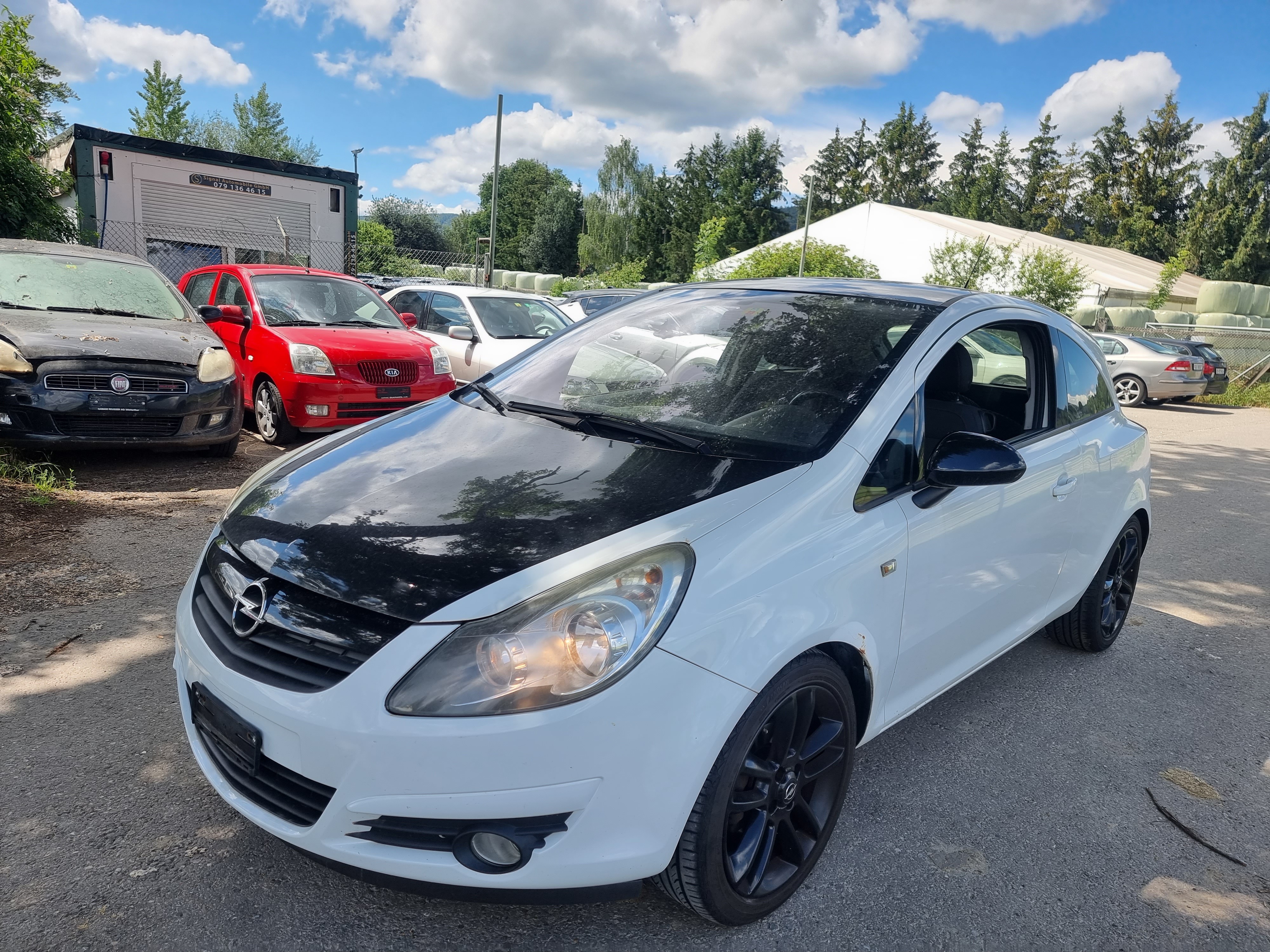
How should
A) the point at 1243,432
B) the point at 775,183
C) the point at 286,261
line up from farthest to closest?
the point at 775,183
the point at 286,261
the point at 1243,432

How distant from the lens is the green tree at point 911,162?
79250mm

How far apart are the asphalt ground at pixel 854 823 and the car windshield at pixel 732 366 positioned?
1265mm

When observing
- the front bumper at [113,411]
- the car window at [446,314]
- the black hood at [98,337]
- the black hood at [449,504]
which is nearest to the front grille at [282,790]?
the black hood at [449,504]

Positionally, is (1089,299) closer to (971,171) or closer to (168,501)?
(168,501)

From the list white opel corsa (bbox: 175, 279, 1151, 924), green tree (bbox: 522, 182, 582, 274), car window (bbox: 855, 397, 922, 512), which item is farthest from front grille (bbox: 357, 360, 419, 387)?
green tree (bbox: 522, 182, 582, 274)

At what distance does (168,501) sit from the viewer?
19.1ft

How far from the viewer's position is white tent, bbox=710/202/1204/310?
3409 centimetres

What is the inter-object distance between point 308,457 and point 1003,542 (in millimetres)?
2333

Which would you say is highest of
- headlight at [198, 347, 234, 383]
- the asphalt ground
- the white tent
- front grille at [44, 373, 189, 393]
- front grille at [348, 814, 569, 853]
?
the white tent

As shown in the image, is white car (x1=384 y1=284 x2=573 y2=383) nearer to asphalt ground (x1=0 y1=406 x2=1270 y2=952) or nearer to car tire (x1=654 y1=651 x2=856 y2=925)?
asphalt ground (x1=0 y1=406 x2=1270 y2=952)

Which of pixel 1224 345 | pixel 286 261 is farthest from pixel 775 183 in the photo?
pixel 286 261

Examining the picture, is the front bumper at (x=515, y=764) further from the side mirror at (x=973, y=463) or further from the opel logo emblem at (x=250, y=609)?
the side mirror at (x=973, y=463)

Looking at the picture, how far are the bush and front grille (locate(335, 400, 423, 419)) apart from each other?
24.2 metres

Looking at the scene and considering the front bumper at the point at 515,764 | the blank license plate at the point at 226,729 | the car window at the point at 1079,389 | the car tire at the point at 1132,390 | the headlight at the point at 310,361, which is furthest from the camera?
the car tire at the point at 1132,390
